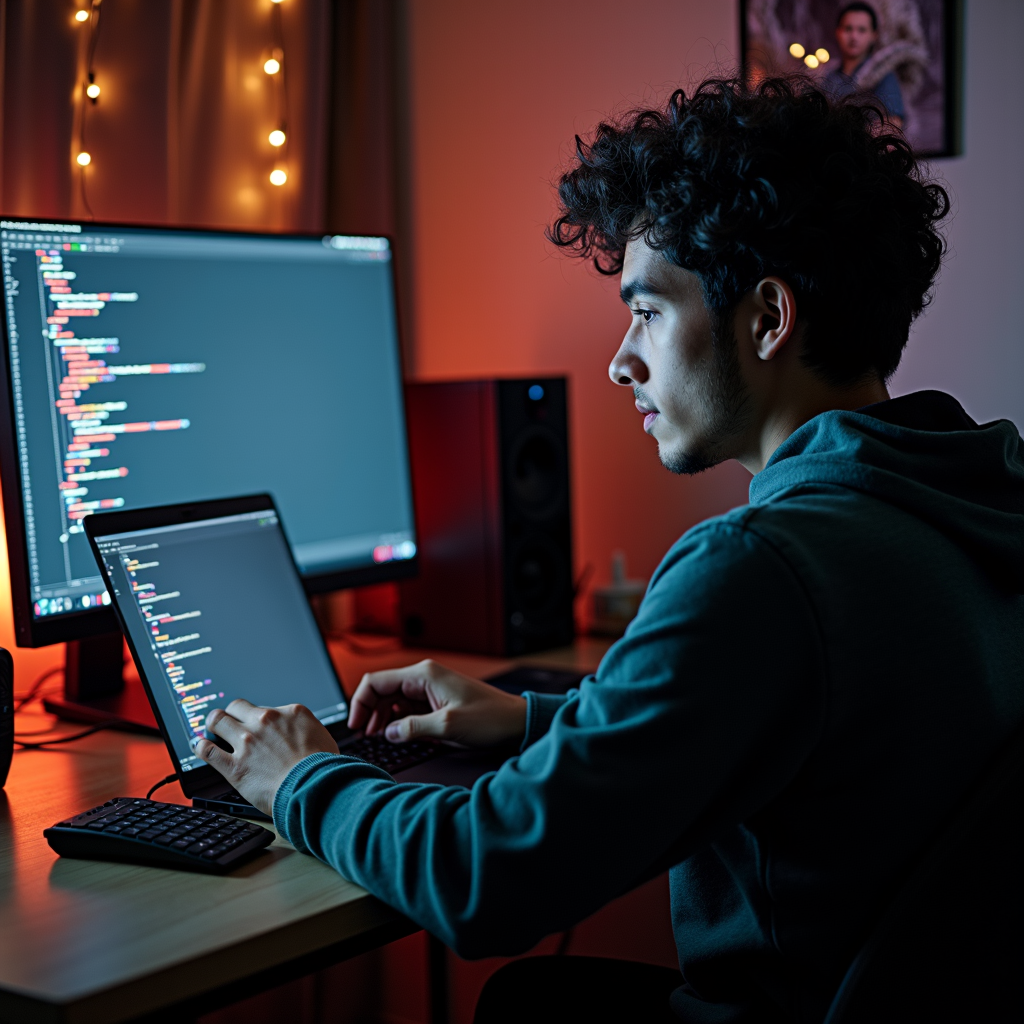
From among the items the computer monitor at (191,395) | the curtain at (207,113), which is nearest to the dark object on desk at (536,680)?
the computer monitor at (191,395)

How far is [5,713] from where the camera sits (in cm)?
111

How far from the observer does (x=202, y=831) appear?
3.03 feet

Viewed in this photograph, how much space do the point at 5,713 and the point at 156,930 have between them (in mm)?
429

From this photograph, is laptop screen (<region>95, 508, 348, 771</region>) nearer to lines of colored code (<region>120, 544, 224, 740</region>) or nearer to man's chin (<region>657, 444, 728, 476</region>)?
lines of colored code (<region>120, 544, 224, 740</region>)

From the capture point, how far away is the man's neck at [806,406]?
39.3 inches

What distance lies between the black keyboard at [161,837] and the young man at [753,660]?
1.5 inches

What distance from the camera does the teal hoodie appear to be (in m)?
0.71

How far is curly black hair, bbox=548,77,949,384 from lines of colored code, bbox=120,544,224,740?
616 mm

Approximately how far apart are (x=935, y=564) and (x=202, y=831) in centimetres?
64

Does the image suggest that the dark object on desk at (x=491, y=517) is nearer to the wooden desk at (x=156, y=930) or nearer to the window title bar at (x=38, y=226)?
the window title bar at (x=38, y=226)

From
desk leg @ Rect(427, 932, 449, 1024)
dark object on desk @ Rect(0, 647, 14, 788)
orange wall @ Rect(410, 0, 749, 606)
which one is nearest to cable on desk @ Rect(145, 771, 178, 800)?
dark object on desk @ Rect(0, 647, 14, 788)

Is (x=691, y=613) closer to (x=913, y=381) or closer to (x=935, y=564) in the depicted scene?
(x=935, y=564)

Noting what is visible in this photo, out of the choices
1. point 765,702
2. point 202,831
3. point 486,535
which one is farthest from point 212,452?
→ point 765,702

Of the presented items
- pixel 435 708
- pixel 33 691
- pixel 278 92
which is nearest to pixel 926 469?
pixel 435 708
